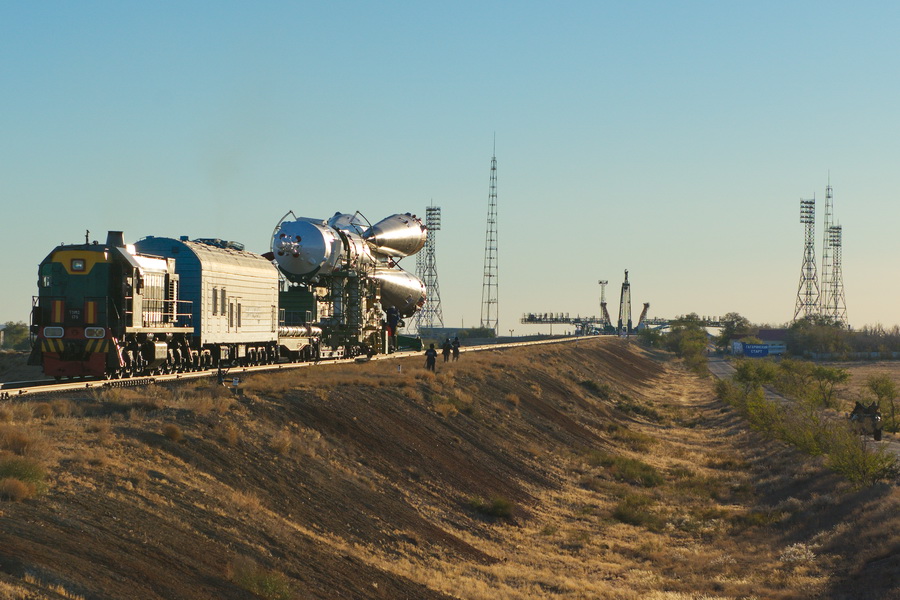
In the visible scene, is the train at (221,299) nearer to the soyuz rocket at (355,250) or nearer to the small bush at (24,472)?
the soyuz rocket at (355,250)

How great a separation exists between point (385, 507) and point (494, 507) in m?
5.41

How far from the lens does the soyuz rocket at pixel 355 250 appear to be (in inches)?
1880

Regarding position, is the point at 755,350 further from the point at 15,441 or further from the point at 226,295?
the point at 15,441

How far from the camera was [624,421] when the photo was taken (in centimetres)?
6222

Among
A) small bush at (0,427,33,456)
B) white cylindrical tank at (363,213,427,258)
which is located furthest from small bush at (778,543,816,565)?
white cylindrical tank at (363,213,427,258)

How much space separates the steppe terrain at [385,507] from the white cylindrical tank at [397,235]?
13.8 m

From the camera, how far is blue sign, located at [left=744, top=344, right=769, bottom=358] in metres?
164

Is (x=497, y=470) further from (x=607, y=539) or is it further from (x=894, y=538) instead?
(x=894, y=538)

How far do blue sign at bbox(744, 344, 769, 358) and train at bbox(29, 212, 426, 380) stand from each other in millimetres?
114312

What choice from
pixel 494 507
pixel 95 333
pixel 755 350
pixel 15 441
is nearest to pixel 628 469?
pixel 494 507

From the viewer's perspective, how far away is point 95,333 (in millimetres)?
28875

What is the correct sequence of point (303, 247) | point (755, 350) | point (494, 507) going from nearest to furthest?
point (494, 507), point (303, 247), point (755, 350)

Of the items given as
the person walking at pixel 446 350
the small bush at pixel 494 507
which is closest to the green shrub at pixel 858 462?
the small bush at pixel 494 507

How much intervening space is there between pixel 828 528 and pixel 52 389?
21.5 metres
